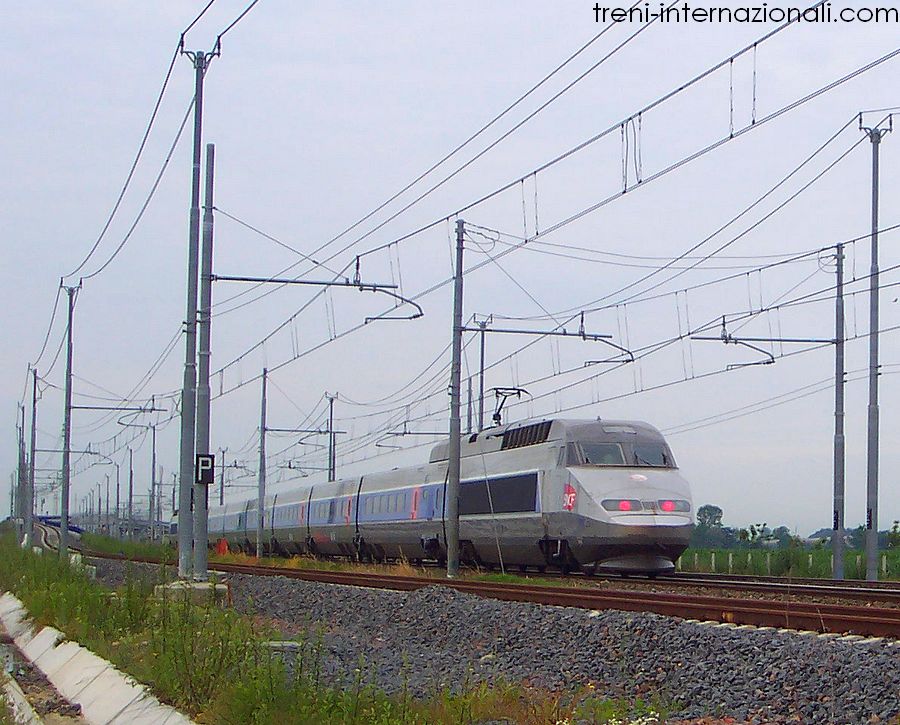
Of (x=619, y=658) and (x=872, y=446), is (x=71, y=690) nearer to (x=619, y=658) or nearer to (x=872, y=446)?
(x=619, y=658)

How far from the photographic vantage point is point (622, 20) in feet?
52.4

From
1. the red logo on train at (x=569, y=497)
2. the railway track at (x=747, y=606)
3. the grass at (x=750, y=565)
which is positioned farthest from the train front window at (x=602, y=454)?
the grass at (x=750, y=565)

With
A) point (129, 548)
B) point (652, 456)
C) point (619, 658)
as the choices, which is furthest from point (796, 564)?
point (129, 548)

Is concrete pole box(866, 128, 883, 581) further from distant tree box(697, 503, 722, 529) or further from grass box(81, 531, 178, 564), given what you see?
distant tree box(697, 503, 722, 529)

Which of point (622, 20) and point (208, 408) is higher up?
point (622, 20)

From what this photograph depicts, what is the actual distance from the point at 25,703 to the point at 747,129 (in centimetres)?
1067

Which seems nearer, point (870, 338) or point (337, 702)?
point (337, 702)

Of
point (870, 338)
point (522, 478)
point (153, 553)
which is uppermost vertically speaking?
point (870, 338)

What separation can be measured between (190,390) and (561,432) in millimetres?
8908

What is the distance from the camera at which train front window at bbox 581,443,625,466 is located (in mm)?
28344

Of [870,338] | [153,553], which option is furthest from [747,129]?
[153,553]

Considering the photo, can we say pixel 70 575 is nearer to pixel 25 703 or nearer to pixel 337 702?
pixel 25 703

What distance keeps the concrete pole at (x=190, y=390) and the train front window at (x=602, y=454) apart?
8.57 m

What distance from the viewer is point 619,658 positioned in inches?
535
